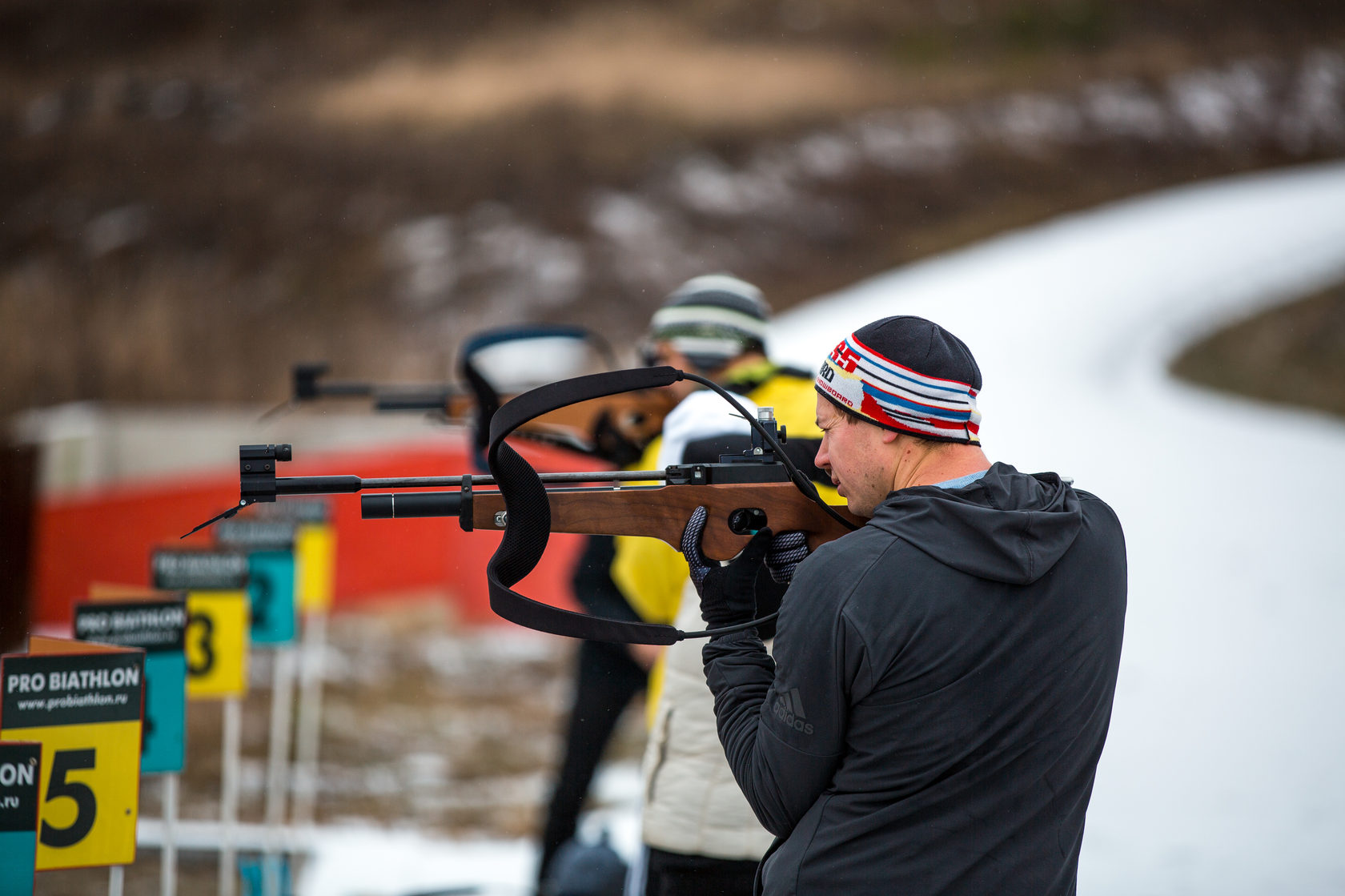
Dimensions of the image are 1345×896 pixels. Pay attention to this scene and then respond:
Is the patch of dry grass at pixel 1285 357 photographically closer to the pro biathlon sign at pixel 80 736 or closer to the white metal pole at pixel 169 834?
the white metal pole at pixel 169 834

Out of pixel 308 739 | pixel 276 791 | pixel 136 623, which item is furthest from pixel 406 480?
pixel 308 739

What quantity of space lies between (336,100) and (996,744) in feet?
41.4

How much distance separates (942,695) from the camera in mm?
1022

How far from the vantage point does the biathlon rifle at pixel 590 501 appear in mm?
1247

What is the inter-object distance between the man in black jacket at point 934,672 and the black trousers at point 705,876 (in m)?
0.53

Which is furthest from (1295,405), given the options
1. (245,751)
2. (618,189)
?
(618,189)

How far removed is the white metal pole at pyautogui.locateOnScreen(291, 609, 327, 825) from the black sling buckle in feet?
7.58

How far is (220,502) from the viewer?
219 inches

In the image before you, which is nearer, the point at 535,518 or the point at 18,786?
the point at 535,518

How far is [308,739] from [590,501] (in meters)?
3.47

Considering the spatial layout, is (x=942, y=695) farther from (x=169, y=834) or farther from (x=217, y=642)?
(x=217, y=642)

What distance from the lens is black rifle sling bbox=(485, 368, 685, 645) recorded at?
1.21 m

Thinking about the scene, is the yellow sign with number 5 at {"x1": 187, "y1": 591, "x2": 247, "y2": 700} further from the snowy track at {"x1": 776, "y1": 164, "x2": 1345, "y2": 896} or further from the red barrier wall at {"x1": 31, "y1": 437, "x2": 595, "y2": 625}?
the red barrier wall at {"x1": 31, "y1": 437, "x2": 595, "y2": 625}

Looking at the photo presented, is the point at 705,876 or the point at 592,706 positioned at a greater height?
the point at 592,706
